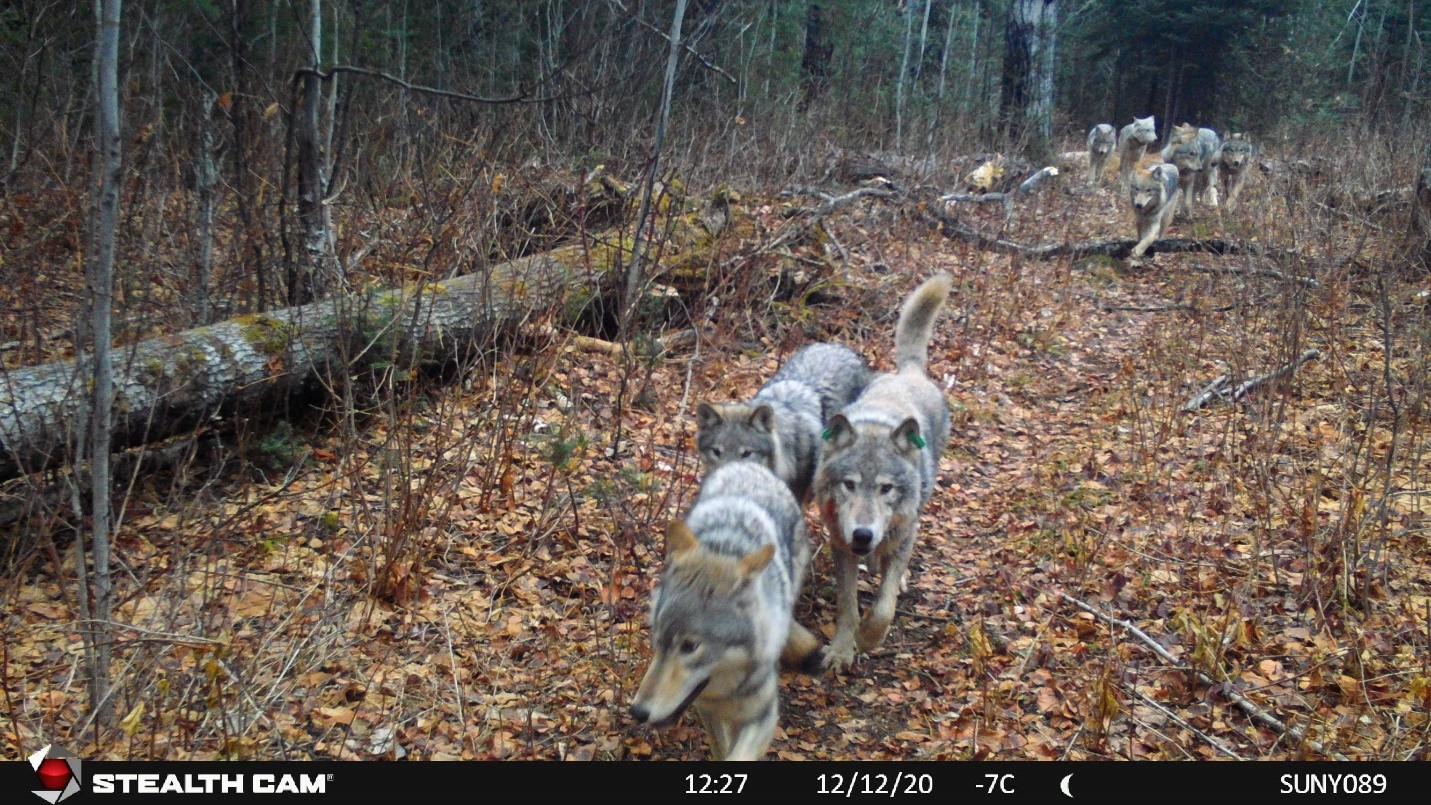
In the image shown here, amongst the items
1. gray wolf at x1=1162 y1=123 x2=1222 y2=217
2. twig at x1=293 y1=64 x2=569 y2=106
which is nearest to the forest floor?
twig at x1=293 y1=64 x2=569 y2=106

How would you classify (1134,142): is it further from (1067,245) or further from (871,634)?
(871,634)

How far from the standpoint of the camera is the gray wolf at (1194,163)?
50.5 feet

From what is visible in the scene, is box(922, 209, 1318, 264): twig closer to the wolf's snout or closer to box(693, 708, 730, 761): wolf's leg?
the wolf's snout

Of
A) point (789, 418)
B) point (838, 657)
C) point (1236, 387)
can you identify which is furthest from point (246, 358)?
point (1236, 387)

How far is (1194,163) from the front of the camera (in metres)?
15.2

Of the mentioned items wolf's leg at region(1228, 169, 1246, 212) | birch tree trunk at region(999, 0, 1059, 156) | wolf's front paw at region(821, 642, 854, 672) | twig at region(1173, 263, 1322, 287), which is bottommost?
wolf's front paw at region(821, 642, 854, 672)

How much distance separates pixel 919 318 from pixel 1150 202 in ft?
24.8

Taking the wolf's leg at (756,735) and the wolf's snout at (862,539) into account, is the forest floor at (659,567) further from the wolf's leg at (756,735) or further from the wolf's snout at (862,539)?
the wolf's snout at (862,539)

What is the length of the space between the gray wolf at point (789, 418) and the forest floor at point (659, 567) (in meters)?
0.51

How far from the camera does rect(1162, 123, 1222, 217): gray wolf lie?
15383 millimetres

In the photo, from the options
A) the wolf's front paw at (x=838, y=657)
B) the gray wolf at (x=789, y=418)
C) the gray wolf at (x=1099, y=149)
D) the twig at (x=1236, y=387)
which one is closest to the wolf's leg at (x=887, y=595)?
the wolf's front paw at (x=838, y=657)

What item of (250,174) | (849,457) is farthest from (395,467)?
(250,174)
